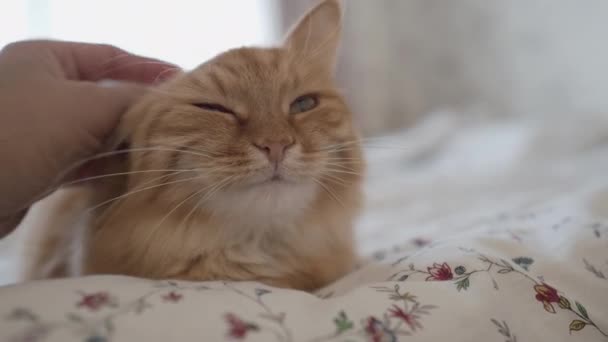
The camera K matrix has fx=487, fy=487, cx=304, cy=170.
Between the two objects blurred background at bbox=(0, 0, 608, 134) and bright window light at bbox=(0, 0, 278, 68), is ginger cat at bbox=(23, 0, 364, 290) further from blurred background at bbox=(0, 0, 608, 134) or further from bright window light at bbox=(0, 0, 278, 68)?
blurred background at bbox=(0, 0, 608, 134)

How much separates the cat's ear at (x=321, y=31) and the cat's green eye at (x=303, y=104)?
0.51 ft

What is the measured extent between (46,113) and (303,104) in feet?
1.69

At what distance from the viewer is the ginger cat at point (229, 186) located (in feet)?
3.02

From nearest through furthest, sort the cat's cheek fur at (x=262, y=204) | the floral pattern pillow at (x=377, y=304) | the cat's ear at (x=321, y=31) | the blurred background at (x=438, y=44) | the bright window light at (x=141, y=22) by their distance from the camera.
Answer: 1. the floral pattern pillow at (x=377, y=304)
2. the cat's cheek fur at (x=262, y=204)
3. the cat's ear at (x=321, y=31)
4. the bright window light at (x=141, y=22)
5. the blurred background at (x=438, y=44)

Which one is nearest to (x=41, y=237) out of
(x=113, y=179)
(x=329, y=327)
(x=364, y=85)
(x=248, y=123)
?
(x=113, y=179)

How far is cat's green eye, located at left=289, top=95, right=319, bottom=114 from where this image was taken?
3.54 feet

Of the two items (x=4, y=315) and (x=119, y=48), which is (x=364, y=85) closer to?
(x=119, y=48)

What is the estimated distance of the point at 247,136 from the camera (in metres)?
0.92

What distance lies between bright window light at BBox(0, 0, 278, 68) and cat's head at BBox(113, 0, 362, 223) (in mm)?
265

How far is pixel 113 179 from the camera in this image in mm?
1046

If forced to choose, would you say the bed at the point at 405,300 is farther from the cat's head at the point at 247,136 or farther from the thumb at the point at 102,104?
the thumb at the point at 102,104

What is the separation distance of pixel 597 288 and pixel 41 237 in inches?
48.5

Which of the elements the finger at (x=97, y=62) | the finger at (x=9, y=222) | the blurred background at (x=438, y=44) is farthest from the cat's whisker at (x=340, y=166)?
the blurred background at (x=438, y=44)

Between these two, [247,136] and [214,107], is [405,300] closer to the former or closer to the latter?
[247,136]
